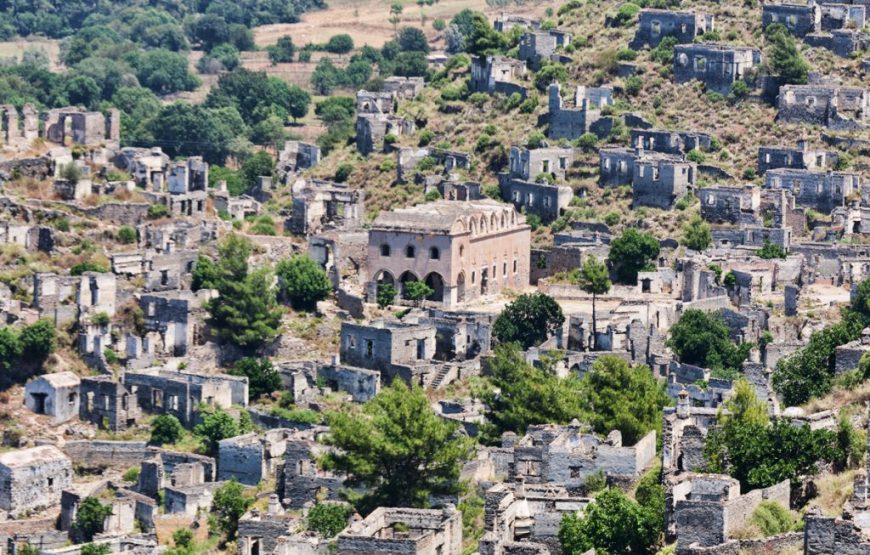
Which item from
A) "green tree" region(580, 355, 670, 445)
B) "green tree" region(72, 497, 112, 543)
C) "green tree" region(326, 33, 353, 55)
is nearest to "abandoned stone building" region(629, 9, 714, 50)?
"green tree" region(580, 355, 670, 445)

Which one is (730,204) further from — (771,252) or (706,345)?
(706,345)

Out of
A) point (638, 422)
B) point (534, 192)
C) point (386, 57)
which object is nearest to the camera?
point (638, 422)

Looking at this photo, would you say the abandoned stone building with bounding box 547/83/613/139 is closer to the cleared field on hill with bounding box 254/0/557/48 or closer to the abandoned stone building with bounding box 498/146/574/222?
the abandoned stone building with bounding box 498/146/574/222

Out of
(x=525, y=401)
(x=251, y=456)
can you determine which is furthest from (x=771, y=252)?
(x=251, y=456)

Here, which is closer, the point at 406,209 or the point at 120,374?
the point at 120,374

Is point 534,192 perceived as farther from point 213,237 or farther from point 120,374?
point 120,374

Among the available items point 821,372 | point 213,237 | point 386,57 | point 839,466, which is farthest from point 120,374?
point 386,57
